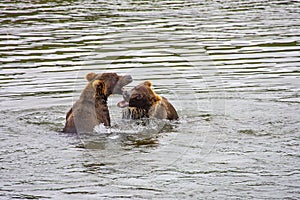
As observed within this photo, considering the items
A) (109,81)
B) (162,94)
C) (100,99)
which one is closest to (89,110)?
(100,99)

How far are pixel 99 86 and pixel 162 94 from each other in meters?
2.44

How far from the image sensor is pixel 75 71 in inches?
605

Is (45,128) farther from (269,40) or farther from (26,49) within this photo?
(269,40)

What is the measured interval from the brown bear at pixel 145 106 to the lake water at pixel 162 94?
0.17 metres

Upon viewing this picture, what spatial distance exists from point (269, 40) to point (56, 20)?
6.32 metres

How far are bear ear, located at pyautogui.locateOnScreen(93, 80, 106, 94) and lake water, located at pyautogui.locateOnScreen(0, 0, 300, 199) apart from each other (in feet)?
1.69

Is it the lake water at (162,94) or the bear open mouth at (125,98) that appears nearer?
the lake water at (162,94)

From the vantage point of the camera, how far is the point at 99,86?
11211mm

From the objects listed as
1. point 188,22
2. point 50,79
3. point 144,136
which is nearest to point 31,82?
point 50,79

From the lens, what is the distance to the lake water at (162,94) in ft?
28.0

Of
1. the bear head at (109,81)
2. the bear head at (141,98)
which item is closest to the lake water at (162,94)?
the bear head at (141,98)

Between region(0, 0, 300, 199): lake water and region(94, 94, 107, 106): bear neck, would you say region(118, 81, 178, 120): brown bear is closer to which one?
region(0, 0, 300, 199): lake water

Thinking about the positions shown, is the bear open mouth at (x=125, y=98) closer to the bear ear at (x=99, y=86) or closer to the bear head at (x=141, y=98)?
the bear head at (x=141, y=98)

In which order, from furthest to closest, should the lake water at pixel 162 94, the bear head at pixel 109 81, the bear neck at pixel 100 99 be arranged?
the bear head at pixel 109 81
the bear neck at pixel 100 99
the lake water at pixel 162 94
